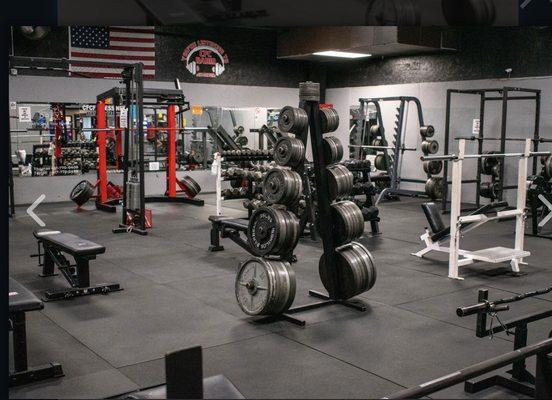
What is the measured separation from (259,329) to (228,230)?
2.10 meters

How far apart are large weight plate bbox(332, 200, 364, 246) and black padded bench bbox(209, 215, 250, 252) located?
1.46 metres

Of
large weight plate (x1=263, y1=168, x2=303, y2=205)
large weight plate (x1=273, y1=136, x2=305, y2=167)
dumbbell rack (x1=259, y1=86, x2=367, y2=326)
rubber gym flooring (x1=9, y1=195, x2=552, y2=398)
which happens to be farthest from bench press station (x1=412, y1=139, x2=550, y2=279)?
large weight plate (x1=263, y1=168, x2=303, y2=205)

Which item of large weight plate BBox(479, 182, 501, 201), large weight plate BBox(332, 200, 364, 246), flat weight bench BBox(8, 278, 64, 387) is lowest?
flat weight bench BBox(8, 278, 64, 387)

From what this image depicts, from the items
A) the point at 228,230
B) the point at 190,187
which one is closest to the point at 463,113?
the point at 190,187

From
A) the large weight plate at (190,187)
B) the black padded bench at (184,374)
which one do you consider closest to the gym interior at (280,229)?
the black padded bench at (184,374)

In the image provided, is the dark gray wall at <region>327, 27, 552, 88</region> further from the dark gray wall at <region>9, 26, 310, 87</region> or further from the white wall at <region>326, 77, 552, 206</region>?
the dark gray wall at <region>9, 26, 310, 87</region>

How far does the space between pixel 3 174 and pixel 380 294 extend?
368 centimetres

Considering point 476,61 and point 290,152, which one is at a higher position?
point 476,61

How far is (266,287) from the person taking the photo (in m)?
3.68

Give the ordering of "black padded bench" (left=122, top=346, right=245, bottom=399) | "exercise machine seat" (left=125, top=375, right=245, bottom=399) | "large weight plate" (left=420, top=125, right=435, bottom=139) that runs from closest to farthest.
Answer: "black padded bench" (left=122, top=346, right=245, bottom=399) → "exercise machine seat" (left=125, top=375, right=245, bottom=399) → "large weight plate" (left=420, top=125, right=435, bottom=139)

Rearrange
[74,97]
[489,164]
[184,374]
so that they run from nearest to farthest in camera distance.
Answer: [184,374]
[489,164]
[74,97]

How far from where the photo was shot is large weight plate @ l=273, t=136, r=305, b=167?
3967mm

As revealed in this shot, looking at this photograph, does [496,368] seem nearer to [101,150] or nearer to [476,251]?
[476,251]

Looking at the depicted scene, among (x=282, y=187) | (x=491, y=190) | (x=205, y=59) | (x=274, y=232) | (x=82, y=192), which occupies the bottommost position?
(x=82, y=192)
